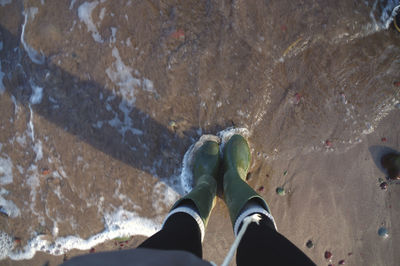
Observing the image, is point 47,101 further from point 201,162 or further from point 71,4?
point 201,162

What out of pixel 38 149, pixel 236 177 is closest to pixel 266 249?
pixel 236 177

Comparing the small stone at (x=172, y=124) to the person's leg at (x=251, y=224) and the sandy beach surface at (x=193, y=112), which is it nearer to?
the sandy beach surface at (x=193, y=112)

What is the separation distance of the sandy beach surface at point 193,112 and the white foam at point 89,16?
20 millimetres

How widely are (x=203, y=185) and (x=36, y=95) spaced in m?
2.71

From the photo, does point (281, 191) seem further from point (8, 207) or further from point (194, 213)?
point (8, 207)

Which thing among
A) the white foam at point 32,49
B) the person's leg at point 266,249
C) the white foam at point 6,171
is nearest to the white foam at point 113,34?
the white foam at point 32,49

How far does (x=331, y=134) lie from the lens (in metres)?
3.04

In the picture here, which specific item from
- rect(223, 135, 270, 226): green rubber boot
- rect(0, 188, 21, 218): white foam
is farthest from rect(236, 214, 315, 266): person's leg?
rect(0, 188, 21, 218): white foam

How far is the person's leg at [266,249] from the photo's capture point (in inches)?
57.6

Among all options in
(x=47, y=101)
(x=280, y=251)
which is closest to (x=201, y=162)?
(x=280, y=251)

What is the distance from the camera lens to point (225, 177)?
2.79 metres

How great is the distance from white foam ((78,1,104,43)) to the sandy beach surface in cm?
2

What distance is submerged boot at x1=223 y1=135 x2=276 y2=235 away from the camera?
2049mm

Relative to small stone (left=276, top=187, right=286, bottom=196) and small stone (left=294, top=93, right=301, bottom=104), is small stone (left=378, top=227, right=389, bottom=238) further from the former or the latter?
small stone (left=294, top=93, right=301, bottom=104)
